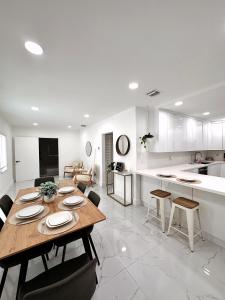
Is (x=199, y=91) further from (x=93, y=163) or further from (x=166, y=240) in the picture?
(x=93, y=163)

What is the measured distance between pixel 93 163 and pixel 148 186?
2975 millimetres

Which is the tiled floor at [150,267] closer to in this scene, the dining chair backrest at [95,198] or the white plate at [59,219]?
the dining chair backrest at [95,198]

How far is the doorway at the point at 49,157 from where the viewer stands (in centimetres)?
679

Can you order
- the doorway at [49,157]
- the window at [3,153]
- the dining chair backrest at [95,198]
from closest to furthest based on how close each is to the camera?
1. the dining chair backrest at [95,198]
2. the window at [3,153]
3. the doorway at [49,157]

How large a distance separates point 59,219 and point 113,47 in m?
1.86

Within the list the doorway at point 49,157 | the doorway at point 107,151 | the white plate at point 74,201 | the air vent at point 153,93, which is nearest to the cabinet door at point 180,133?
the air vent at point 153,93

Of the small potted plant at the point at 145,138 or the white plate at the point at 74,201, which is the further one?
the small potted plant at the point at 145,138

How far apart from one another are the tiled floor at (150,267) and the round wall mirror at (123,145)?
71.0 inches

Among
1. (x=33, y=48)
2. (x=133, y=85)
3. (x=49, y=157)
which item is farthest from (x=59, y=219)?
(x=49, y=157)

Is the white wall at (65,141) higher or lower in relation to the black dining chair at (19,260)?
higher

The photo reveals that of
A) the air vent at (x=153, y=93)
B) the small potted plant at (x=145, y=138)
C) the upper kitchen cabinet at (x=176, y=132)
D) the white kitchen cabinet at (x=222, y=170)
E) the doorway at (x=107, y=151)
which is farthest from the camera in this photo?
the doorway at (x=107, y=151)

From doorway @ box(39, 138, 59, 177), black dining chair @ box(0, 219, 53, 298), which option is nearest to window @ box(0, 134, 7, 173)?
doorway @ box(39, 138, 59, 177)

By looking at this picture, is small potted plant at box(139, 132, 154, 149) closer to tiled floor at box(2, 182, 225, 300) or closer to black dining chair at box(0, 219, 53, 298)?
tiled floor at box(2, 182, 225, 300)

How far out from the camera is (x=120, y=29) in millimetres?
1128
